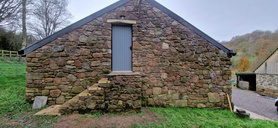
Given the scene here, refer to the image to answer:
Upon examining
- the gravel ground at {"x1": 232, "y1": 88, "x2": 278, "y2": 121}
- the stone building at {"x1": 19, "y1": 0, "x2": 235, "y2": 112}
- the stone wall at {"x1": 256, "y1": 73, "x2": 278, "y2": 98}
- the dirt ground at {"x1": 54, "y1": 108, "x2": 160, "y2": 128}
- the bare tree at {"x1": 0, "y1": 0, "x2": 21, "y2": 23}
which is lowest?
the gravel ground at {"x1": 232, "y1": 88, "x2": 278, "y2": 121}

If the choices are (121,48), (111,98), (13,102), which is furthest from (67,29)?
(13,102)

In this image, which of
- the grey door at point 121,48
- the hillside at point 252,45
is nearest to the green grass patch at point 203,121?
the grey door at point 121,48

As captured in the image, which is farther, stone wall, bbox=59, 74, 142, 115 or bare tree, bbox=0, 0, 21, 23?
bare tree, bbox=0, 0, 21, 23

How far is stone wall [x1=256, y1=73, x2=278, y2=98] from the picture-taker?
11857mm

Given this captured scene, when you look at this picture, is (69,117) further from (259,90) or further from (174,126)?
(259,90)

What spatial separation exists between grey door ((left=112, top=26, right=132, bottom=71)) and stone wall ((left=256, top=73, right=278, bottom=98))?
54.2 ft

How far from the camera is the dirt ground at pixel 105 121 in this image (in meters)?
2.97

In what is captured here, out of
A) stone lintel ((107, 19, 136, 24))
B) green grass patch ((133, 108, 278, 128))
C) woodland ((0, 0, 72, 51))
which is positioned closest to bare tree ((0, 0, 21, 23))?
woodland ((0, 0, 72, 51))

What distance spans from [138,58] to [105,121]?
8.33ft

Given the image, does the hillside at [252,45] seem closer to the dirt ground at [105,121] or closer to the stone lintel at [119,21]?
the stone lintel at [119,21]

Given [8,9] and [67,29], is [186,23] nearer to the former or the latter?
[67,29]

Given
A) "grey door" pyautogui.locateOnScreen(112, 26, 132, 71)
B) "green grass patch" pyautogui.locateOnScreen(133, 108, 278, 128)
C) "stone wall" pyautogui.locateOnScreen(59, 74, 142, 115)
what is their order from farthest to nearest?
"grey door" pyautogui.locateOnScreen(112, 26, 132, 71) < "stone wall" pyautogui.locateOnScreen(59, 74, 142, 115) < "green grass patch" pyautogui.locateOnScreen(133, 108, 278, 128)

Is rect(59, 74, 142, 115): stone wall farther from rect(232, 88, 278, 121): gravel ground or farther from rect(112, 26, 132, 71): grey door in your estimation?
rect(232, 88, 278, 121): gravel ground

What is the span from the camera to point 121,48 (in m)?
4.69
